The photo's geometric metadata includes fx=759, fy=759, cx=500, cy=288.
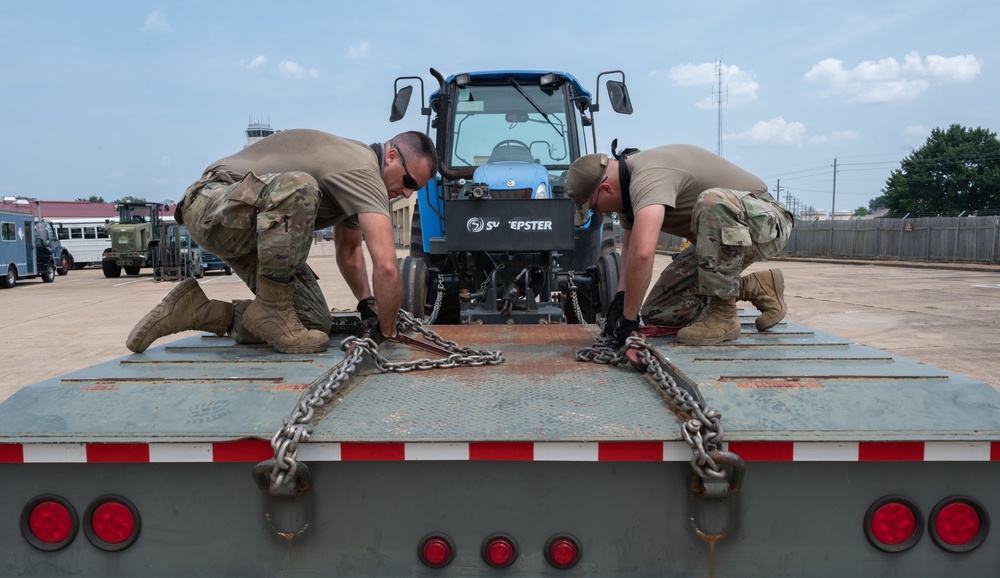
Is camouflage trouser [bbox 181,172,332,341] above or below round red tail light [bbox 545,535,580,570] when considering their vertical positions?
above

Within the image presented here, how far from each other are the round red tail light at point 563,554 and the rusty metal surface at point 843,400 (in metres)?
0.47

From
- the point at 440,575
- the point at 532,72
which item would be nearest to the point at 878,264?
the point at 532,72

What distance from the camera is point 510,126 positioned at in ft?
23.2

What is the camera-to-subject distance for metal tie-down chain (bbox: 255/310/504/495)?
1797 mm

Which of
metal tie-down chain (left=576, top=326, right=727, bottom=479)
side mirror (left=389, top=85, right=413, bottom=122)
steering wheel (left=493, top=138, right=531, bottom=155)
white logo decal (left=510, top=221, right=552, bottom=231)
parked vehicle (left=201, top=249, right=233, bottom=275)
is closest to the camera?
metal tie-down chain (left=576, top=326, right=727, bottom=479)

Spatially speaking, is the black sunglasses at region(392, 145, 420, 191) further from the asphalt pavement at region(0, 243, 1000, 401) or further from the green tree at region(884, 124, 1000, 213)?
the green tree at region(884, 124, 1000, 213)

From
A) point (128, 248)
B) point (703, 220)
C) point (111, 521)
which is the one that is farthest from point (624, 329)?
point (128, 248)

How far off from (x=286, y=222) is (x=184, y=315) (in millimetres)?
683

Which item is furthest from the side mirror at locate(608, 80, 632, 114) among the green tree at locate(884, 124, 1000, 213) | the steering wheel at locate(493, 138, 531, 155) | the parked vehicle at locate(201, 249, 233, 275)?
the green tree at locate(884, 124, 1000, 213)

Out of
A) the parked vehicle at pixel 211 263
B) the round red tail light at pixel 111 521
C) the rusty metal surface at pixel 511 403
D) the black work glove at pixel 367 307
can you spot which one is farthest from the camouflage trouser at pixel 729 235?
the parked vehicle at pixel 211 263

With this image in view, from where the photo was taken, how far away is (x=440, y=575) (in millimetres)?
1897

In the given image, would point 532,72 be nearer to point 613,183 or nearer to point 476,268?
point 476,268

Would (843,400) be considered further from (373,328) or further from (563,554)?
(373,328)

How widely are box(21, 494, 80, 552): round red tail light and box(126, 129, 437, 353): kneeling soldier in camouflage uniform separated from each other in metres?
1.15
